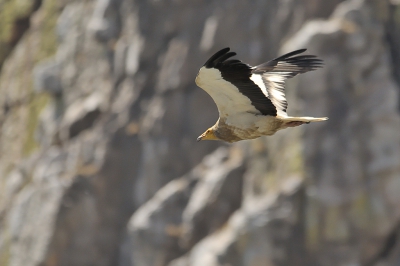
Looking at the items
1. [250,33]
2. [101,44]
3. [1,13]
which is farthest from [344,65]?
[1,13]

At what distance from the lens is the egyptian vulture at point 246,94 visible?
30.4ft

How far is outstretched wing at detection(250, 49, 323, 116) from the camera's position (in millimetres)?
11367

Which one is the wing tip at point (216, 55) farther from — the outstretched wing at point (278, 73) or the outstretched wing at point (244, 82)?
the outstretched wing at point (278, 73)

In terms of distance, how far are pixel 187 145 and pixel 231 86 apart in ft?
50.9

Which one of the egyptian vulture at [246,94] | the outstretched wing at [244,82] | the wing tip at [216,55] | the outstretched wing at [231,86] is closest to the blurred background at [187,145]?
the outstretched wing at [244,82]

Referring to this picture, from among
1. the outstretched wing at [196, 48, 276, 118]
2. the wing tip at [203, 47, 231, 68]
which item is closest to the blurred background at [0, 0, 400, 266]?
the outstretched wing at [196, 48, 276, 118]

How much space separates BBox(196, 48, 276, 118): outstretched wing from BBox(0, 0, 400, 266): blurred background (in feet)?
33.6

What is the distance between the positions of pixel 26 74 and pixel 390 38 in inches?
723

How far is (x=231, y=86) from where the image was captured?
31.7ft

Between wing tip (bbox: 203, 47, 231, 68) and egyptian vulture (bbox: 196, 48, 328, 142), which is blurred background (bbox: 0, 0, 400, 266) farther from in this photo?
wing tip (bbox: 203, 47, 231, 68)

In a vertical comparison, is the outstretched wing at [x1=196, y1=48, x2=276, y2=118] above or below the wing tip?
below

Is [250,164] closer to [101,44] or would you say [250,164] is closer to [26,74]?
[101,44]

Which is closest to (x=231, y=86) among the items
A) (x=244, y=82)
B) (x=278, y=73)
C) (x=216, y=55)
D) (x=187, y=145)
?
(x=244, y=82)

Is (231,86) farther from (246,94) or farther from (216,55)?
(216,55)
